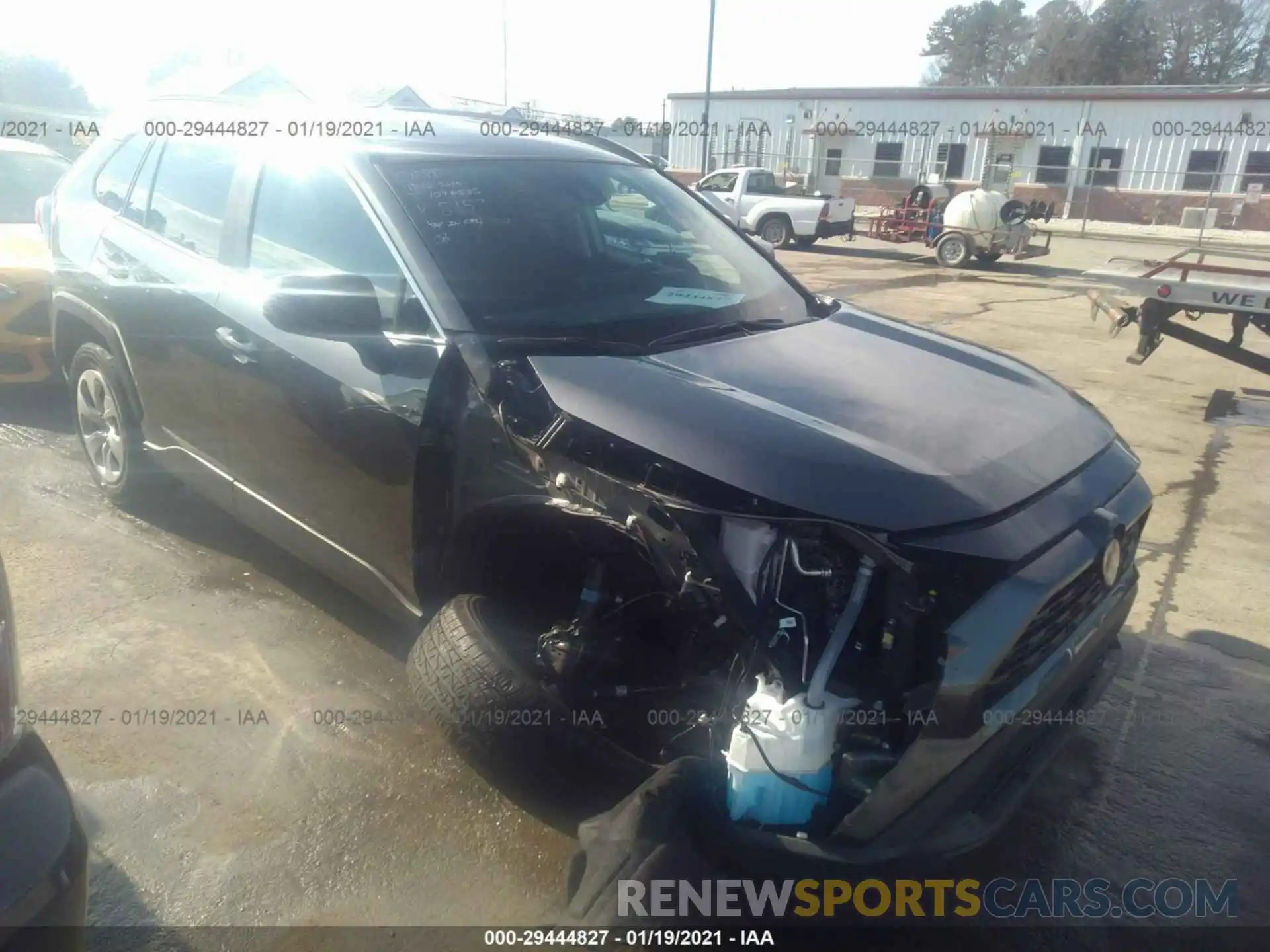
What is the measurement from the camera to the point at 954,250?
60.8 ft

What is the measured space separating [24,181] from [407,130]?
628 cm

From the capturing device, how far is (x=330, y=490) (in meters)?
3.10

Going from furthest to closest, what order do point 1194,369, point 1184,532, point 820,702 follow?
point 1194,369
point 1184,532
point 820,702

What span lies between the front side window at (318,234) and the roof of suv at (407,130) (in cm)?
15

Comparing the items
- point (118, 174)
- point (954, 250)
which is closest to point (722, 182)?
point (954, 250)

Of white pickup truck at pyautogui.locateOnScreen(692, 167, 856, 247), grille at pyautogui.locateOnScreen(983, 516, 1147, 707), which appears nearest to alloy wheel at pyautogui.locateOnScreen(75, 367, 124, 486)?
grille at pyautogui.locateOnScreen(983, 516, 1147, 707)

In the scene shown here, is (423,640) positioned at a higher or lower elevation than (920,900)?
higher

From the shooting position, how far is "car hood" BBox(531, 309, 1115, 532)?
2092 mm

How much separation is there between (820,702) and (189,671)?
2.43 m

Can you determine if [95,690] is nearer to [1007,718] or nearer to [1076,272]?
[1007,718]

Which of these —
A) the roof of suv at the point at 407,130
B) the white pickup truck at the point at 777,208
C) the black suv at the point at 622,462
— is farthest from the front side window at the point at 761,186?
the black suv at the point at 622,462

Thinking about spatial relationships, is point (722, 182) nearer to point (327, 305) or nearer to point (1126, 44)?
point (327, 305)

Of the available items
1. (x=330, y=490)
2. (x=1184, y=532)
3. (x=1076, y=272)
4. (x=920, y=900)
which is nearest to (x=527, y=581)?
(x=330, y=490)

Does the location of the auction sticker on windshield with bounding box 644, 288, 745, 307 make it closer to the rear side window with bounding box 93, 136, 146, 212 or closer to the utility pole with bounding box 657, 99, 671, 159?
the rear side window with bounding box 93, 136, 146, 212
